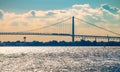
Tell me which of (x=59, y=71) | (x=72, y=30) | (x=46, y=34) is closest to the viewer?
(x=59, y=71)

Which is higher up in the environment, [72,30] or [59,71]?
[72,30]

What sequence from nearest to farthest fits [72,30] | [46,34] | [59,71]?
[59,71], [46,34], [72,30]

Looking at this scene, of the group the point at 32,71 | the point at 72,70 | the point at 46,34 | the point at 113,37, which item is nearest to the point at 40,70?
the point at 32,71

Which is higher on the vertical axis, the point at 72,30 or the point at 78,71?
the point at 72,30

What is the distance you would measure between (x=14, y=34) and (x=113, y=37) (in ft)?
158

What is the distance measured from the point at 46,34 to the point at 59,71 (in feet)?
339

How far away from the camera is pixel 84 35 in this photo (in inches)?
6152

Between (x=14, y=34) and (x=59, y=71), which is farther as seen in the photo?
(x=14, y=34)

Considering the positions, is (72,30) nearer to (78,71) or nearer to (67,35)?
(67,35)

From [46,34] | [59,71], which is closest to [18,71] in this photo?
[59,71]

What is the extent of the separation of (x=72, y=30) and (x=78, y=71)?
12162 centimetres

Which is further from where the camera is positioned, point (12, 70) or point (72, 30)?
point (72, 30)

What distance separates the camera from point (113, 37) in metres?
162

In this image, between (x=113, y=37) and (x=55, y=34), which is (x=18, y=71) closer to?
(x=55, y=34)
